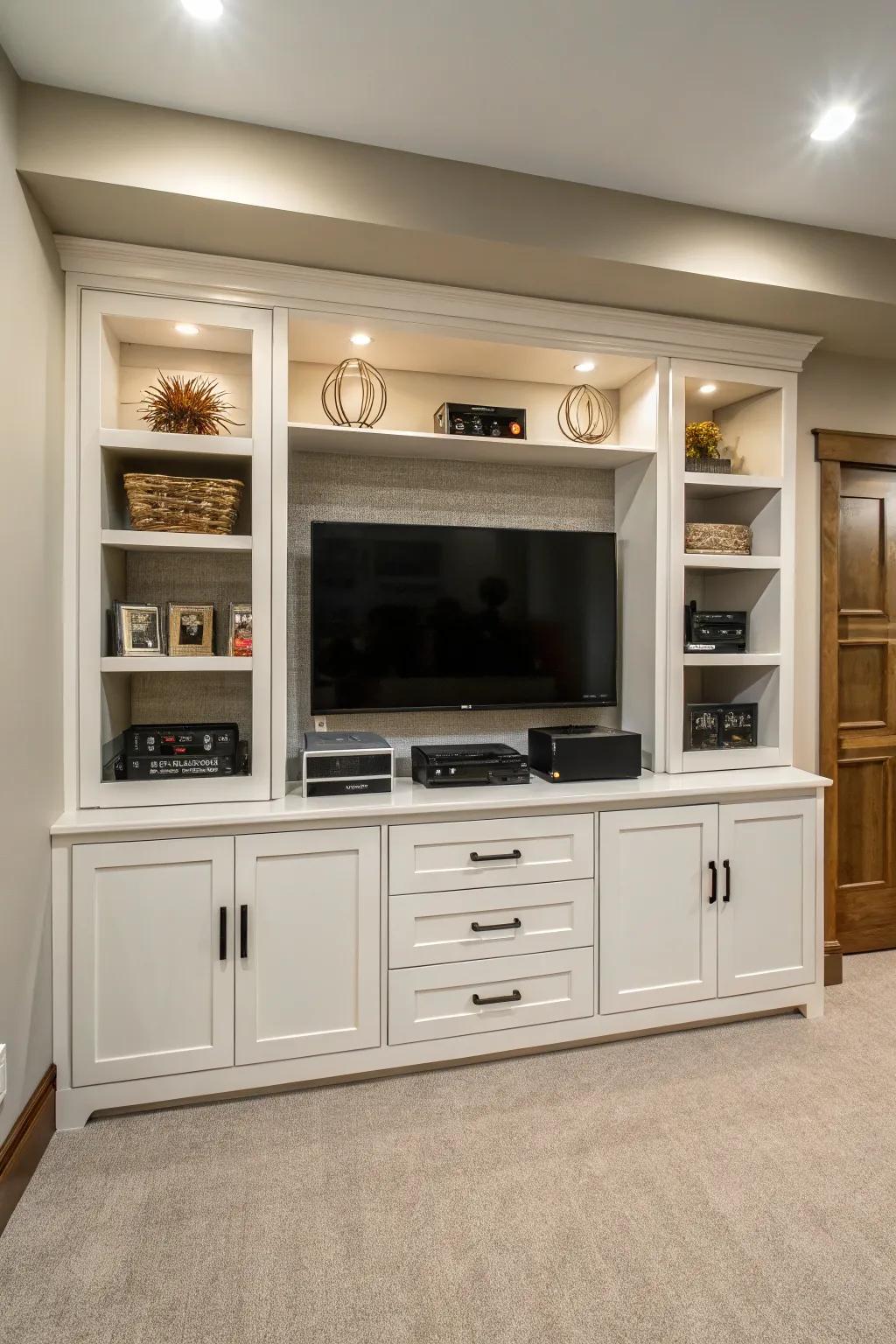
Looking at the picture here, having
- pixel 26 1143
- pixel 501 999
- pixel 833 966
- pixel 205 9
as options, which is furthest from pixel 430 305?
pixel 833 966

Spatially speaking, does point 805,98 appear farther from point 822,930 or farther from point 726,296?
point 822,930

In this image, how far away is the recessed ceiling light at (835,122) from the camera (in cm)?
203

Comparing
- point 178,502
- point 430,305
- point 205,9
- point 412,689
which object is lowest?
point 412,689

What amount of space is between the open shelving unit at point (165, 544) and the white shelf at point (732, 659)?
5.13 ft

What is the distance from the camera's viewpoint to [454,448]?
2.81m

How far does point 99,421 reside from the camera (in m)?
2.32

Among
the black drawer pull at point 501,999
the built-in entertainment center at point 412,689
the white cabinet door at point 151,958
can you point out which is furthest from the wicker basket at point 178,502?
the black drawer pull at point 501,999

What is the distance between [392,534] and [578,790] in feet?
3.62

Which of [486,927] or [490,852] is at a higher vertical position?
Result: [490,852]

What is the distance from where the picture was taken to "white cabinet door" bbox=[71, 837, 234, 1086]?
7.13 ft

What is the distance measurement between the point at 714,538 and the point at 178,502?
194cm

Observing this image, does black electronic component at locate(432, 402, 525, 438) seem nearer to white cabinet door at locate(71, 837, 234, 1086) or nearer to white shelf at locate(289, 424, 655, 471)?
white shelf at locate(289, 424, 655, 471)

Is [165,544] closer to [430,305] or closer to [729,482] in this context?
[430,305]

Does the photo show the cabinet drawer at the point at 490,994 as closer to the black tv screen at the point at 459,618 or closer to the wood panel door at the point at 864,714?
the black tv screen at the point at 459,618
